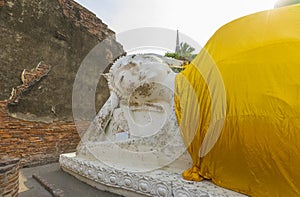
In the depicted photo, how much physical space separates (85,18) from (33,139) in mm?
3138

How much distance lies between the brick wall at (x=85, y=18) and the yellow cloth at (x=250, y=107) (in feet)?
13.1

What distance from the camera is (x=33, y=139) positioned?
4.05 m

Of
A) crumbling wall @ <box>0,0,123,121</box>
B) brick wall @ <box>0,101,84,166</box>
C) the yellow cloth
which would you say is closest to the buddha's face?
the yellow cloth

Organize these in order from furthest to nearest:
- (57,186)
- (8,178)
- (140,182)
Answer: (57,186)
(140,182)
(8,178)

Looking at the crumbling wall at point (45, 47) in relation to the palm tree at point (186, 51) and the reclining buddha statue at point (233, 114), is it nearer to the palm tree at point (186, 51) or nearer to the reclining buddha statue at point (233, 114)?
the reclining buddha statue at point (233, 114)

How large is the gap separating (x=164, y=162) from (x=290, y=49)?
4.97ft

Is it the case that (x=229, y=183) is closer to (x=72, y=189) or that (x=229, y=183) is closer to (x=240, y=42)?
(x=240, y=42)

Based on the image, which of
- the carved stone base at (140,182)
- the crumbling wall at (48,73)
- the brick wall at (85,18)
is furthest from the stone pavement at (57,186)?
the brick wall at (85,18)

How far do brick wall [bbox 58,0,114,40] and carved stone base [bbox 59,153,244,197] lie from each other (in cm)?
348

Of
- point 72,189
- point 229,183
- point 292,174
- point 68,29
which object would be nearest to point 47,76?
point 68,29

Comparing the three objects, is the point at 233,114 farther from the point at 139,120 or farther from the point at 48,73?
the point at 48,73

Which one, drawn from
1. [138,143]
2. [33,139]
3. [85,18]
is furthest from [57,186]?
[85,18]

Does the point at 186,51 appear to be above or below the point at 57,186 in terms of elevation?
above

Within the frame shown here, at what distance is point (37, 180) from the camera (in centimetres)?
302
